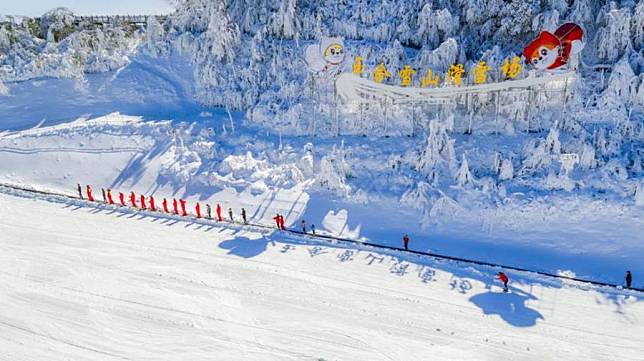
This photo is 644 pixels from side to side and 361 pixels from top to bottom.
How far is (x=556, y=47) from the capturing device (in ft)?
70.1

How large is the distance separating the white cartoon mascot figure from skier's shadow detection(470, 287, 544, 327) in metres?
14.1

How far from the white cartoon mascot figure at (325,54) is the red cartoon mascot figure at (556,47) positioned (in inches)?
354

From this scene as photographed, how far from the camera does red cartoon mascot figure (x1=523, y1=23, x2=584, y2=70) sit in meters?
21.0

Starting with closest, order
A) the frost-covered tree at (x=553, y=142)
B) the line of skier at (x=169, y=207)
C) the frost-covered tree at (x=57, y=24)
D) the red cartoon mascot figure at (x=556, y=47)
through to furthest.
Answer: the line of skier at (x=169, y=207) < the frost-covered tree at (x=553, y=142) < the red cartoon mascot figure at (x=556, y=47) < the frost-covered tree at (x=57, y=24)

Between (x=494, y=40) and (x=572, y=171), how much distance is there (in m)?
10.4

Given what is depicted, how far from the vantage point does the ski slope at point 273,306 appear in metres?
12.7

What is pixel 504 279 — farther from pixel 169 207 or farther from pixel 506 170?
pixel 169 207

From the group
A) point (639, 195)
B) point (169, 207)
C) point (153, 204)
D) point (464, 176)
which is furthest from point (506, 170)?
point (153, 204)

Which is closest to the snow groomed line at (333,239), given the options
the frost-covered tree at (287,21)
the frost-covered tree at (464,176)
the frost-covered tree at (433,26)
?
the frost-covered tree at (464,176)

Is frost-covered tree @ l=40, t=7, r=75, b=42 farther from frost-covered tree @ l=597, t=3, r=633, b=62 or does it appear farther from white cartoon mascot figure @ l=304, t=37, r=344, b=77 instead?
frost-covered tree @ l=597, t=3, r=633, b=62

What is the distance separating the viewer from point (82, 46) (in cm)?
3325

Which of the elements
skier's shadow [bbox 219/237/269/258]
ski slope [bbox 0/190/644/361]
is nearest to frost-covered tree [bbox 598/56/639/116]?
ski slope [bbox 0/190/644/361]

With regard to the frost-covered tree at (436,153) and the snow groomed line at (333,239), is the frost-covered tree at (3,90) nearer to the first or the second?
the snow groomed line at (333,239)

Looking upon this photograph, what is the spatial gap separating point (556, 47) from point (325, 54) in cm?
1081
